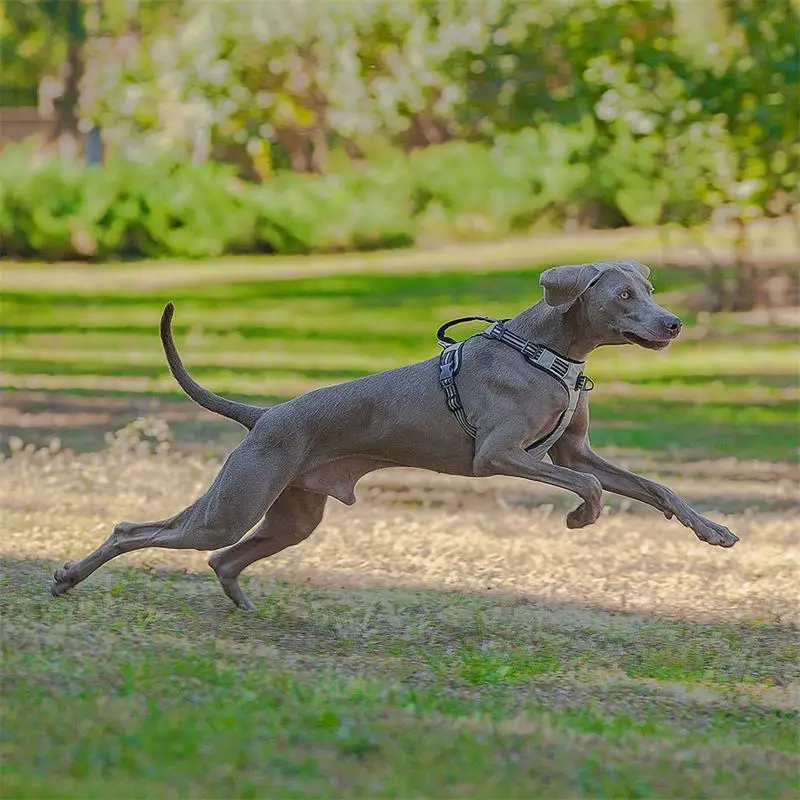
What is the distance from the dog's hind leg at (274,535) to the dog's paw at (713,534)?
5.26 feet

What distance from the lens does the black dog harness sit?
6613mm

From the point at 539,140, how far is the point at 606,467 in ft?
94.6

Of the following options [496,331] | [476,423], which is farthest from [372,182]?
[476,423]

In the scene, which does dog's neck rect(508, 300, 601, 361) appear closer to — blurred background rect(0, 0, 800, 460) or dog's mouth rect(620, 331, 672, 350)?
dog's mouth rect(620, 331, 672, 350)

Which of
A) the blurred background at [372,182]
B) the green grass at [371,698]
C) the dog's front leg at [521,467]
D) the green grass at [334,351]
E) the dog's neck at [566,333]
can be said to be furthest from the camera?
the blurred background at [372,182]

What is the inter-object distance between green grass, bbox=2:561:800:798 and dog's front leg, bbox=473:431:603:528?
0.77 m

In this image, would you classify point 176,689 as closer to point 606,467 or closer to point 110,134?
point 606,467

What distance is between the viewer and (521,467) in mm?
6465

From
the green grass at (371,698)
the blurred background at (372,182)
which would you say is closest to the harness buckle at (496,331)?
the green grass at (371,698)

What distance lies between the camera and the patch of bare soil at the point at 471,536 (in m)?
8.36

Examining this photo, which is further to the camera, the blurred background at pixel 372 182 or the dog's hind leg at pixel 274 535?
the blurred background at pixel 372 182

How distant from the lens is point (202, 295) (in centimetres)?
2756

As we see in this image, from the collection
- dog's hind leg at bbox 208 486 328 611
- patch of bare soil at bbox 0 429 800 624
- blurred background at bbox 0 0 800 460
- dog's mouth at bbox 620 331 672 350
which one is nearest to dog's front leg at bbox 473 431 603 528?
dog's mouth at bbox 620 331 672 350

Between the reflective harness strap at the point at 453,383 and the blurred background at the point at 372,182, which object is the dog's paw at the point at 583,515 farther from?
the blurred background at the point at 372,182
